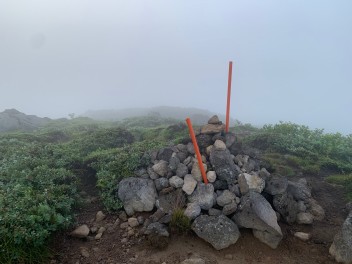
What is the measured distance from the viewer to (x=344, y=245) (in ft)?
20.6

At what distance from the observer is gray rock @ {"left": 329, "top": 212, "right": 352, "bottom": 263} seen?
6.20m

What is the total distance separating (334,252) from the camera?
6422mm

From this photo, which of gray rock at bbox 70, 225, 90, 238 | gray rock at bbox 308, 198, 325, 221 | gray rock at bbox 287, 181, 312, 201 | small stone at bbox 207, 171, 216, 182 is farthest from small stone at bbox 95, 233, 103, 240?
gray rock at bbox 308, 198, 325, 221

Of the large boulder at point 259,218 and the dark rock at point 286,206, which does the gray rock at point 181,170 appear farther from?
the dark rock at point 286,206

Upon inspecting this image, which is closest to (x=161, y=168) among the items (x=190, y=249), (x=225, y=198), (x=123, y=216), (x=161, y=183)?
(x=161, y=183)

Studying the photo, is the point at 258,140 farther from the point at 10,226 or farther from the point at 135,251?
the point at 10,226

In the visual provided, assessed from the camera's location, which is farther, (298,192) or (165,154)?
(165,154)

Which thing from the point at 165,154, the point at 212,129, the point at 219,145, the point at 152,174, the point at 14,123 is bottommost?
the point at 14,123

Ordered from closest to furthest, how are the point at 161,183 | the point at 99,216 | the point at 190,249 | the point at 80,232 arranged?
the point at 190,249, the point at 80,232, the point at 99,216, the point at 161,183

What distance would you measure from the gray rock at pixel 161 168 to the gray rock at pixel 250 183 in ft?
6.90

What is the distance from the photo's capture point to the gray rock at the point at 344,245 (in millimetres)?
6202

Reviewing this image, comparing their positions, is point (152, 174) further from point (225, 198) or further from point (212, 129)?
point (212, 129)

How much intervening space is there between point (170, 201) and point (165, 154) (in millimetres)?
1648

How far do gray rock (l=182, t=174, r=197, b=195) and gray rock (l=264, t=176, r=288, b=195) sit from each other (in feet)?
6.48
